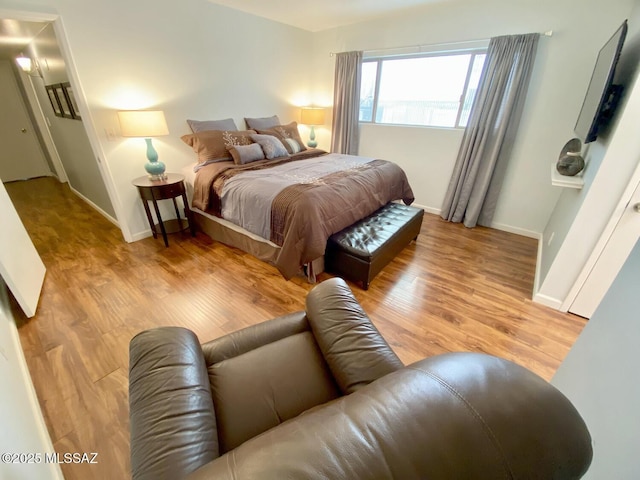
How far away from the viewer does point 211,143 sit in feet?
9.45

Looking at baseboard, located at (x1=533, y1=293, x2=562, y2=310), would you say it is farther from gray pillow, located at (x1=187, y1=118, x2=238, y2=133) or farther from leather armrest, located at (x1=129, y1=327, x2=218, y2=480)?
gray pillow, located at (x1=187, y1=118, x2=238, y2=133)

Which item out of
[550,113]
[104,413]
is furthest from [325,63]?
[104,413]

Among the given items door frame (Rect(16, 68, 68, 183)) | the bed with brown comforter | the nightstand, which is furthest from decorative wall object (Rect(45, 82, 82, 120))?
the bed with brown comforter

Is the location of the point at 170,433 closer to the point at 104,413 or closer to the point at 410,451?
the point at 410,451

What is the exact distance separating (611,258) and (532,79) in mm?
1984

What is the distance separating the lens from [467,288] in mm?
2199

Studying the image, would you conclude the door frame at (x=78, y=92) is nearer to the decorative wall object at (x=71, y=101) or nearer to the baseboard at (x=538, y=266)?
the decorative wall object at (x=71, y=101)

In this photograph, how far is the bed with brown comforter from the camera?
202 centimetres

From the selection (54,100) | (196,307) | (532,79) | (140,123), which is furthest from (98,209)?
(532,79)

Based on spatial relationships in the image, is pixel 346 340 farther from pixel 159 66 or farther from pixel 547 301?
pixel 159 66

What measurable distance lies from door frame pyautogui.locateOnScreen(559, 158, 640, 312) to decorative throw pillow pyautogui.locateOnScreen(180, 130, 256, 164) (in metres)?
3.20

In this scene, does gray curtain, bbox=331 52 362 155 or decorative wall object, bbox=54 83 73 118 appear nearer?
decorative wall object, bbox=54 83 73 118

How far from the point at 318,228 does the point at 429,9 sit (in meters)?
2.94

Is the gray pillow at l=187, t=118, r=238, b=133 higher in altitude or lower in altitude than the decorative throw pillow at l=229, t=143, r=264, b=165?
higher
